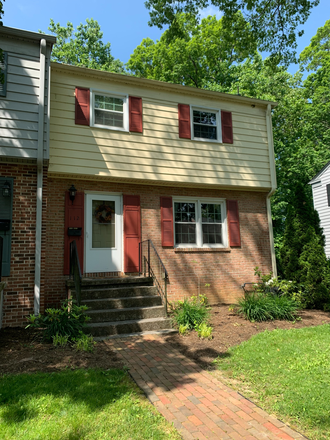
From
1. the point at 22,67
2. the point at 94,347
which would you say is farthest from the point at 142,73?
the point at 94,347

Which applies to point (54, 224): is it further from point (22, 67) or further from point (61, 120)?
point (22, 67)

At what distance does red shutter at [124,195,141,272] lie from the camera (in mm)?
8430

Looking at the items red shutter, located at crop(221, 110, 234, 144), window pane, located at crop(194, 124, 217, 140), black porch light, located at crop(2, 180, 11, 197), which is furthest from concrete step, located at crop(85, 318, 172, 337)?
red shutter, located at crop(221, 110, 234, 144)

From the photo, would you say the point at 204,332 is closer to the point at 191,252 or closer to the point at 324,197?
the point at 191,252

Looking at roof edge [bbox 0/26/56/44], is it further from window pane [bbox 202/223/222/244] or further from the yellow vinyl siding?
window pane [bbox 202/223/222/244]

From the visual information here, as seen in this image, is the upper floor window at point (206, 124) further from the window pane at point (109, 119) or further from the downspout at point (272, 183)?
the window pane at point (109, 119)

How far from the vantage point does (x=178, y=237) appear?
9.29 meters

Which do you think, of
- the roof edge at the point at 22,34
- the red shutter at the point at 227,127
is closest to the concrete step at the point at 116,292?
the red shutter at the point at 227,127

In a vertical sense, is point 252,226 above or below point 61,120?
below

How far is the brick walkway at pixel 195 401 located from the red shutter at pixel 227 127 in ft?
22.5

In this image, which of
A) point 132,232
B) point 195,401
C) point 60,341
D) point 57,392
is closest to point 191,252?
point 132,232

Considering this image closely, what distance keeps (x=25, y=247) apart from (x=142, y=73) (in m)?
19.7

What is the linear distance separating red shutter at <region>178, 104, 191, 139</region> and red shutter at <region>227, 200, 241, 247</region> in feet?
7.82

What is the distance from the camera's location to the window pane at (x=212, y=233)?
9641mm
